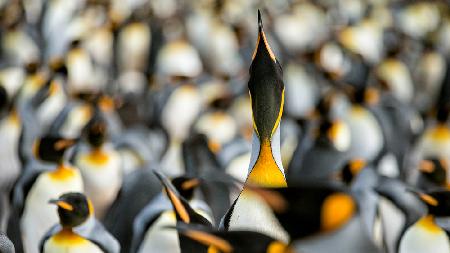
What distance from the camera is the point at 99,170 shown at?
14.4 ft

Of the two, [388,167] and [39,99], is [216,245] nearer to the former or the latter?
[388,167]

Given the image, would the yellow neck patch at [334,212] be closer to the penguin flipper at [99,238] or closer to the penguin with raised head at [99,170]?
the penguin flipper at [99,238]

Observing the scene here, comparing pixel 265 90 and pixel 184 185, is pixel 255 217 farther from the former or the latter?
pixel 184 185

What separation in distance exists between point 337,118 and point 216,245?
332cm

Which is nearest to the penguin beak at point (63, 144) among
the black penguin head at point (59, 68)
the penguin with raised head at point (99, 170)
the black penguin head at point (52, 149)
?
the black penguin head at point (52, 149)

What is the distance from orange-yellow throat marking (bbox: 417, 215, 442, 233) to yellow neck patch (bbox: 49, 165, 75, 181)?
5.33 ft

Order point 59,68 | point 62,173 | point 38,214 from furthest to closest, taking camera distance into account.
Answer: point 59,68
point 62,173
point 38,214

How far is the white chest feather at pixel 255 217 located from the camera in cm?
225

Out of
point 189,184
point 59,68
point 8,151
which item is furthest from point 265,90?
point 59,68

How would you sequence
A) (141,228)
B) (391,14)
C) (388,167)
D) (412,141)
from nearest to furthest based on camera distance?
(141,228) → (388,167) → (412,141) → (391,14)

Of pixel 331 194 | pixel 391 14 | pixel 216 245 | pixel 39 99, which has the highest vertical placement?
pixel 331 194

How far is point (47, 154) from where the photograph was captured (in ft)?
12.6

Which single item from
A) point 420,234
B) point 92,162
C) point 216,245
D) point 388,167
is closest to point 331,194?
point 216,245

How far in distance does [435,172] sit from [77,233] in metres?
1.76
